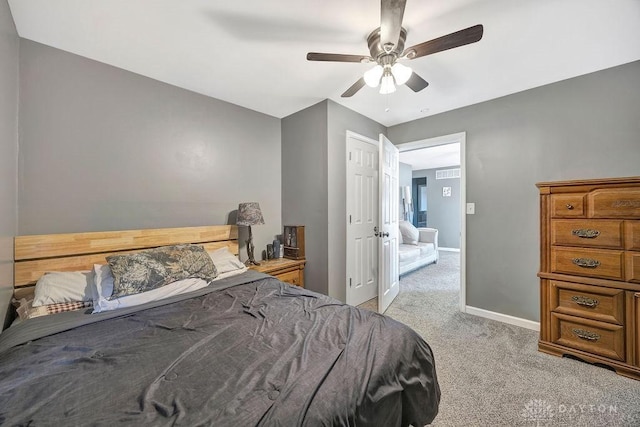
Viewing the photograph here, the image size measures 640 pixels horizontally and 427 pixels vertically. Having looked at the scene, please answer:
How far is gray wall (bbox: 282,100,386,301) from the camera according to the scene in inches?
110

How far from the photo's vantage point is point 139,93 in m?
2.24

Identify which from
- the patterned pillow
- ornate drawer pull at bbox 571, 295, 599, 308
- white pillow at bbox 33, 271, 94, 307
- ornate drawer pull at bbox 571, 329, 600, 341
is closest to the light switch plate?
ornate drawer pull at bbox 571, 295, 599, 308

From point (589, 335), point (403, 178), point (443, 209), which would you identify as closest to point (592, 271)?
point (589, 335)

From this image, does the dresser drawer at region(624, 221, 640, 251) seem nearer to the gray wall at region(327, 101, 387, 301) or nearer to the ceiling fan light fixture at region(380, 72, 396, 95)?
the ceiling fan light fixture at region(380, 72, 396, 95)

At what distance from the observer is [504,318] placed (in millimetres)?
2650

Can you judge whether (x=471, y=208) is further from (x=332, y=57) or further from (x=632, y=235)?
(x=332, y=57)

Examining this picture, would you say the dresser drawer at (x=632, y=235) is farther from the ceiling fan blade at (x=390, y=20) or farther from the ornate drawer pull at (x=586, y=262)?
the ceiling fan blade at (x=390, y=20)

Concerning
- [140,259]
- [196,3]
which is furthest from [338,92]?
[140,259]

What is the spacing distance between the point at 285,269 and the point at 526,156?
288 cm

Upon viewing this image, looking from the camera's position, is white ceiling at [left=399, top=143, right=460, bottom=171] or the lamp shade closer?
the lamp shade

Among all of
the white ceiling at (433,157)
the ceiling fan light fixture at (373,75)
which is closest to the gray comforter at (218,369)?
the ceiling fan light fixture at (373,75)

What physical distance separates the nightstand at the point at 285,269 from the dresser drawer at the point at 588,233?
242 cm

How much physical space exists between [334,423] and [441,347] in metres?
1.87

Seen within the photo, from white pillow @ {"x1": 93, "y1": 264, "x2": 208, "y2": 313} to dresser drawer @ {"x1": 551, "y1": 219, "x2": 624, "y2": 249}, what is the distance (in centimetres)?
298
